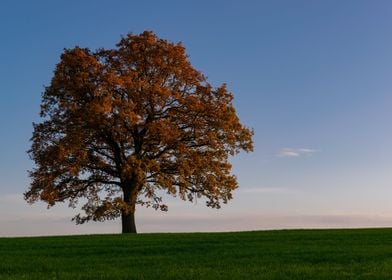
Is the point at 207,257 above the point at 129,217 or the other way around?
the other way around

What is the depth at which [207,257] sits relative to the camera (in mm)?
26391

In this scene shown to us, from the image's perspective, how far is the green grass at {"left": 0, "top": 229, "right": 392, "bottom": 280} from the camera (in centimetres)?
2173

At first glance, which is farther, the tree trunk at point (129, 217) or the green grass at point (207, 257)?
the tree trunk at point (129, 217)

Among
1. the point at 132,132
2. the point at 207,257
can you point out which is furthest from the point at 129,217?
the point at 207,257

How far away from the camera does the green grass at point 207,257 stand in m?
21.7

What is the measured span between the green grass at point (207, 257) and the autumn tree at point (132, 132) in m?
9.87

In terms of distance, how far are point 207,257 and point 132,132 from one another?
21.4 metres

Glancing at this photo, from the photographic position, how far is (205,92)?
157 feet

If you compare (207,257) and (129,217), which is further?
(129,217)

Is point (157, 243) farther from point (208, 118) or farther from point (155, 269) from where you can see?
point (208, 118)

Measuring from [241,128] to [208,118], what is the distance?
2.55 meters

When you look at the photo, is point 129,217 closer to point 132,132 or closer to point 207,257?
point 132,132

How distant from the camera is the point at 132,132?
4659 cm

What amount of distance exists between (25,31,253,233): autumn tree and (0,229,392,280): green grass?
389 inches
